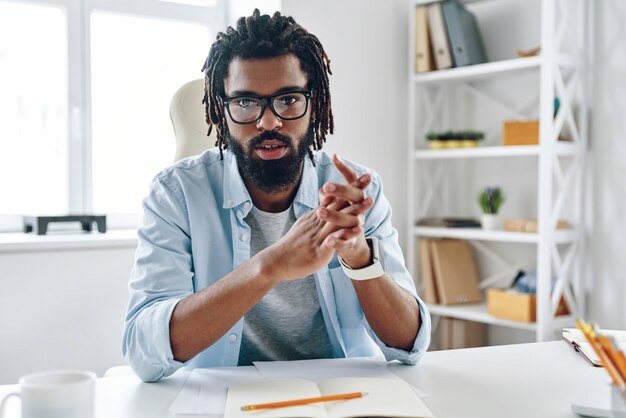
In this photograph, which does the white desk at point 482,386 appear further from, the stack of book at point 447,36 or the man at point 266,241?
the stack of book at point 447,36

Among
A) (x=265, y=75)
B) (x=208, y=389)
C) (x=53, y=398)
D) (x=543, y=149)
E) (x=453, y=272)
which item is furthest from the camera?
(x=453, y=272)

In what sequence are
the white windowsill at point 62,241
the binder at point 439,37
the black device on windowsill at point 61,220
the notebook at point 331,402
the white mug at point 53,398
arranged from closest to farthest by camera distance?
the white mug at point 53,398 → the notebook at point 331,402 → the white windowsill at point 62,241 → the black device on windowsill at point 61,220 → the binder at point 439,37

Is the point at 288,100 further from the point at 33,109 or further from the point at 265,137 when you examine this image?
the point at 33,109

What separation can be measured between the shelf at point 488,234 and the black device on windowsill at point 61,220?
1334mm

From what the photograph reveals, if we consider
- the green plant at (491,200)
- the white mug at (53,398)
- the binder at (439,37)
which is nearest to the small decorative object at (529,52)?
the binder at (439,37)

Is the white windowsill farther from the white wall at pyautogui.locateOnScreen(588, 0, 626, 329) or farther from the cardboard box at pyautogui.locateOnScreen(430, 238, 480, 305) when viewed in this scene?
the white wall at pyautogui.locateOnScreen(588, 0, 626, 329)

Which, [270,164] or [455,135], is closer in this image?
[270,164]

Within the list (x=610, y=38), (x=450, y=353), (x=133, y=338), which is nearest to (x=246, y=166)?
(x=133, y=338)

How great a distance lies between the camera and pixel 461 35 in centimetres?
279

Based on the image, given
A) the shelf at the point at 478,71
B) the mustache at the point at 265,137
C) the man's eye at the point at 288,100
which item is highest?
the shelf at the point at 478,71

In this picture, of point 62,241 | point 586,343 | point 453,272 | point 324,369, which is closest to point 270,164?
point 324,369

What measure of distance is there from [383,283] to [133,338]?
0.44 m

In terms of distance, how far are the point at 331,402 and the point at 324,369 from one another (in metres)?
0.20

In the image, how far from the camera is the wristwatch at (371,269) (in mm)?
1162
